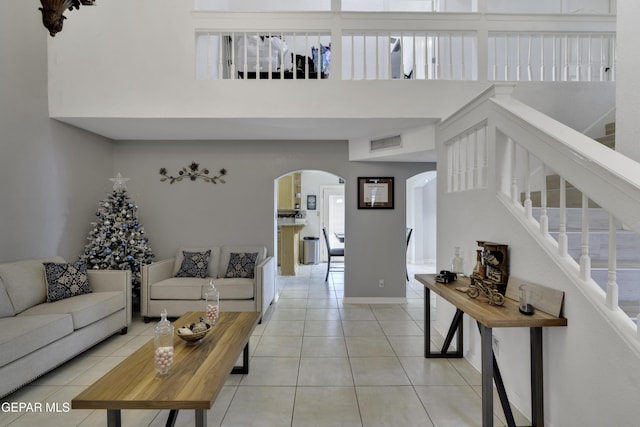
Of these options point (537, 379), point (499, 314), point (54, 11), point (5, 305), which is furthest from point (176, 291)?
point (537, 379)

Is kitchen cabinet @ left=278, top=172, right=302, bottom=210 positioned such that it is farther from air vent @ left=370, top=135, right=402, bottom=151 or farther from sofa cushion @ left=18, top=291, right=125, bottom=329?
sofa cushion @ left=18, top=291, right=125, bottom=329

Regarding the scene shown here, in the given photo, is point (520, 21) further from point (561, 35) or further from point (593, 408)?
point (593, 408)

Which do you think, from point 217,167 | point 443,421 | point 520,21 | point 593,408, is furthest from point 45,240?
point 520,21

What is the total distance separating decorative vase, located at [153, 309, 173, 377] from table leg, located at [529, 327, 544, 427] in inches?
82.8

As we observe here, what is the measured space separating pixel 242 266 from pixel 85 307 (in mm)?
1821

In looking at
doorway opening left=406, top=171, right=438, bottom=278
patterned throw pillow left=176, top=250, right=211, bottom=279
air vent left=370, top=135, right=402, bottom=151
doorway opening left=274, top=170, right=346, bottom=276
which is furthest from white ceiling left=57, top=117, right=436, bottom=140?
doorway opening left=406, top=171, right=438, bottom=278

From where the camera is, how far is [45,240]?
143 inches

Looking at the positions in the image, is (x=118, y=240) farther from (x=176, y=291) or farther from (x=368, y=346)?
(x=368, y=346)

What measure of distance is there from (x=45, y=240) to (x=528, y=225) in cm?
486

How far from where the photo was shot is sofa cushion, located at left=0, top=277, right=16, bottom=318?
2719 millimetres

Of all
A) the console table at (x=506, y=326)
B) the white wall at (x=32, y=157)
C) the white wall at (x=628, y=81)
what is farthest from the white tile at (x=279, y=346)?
the white wall at (x=628, y=81)

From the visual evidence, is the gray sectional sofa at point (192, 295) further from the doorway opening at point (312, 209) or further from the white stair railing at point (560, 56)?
the doorway opening at point (312, 209)

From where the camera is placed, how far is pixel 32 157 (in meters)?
3.43

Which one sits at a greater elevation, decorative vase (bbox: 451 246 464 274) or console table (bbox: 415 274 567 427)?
decorative vase (bbox: 451 246 464 274)
